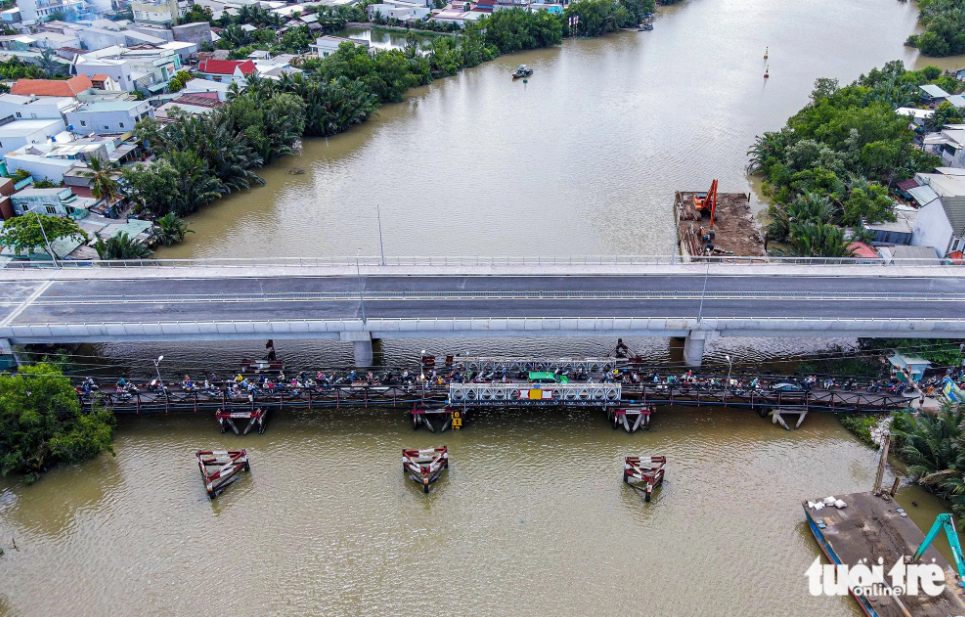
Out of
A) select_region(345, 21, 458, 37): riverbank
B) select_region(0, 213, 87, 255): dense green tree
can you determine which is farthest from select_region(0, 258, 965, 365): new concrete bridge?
select_region(345, 21, 458, 37): riverbank

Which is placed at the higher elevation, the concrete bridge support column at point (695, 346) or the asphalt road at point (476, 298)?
the asphalt road at point (476, 298)

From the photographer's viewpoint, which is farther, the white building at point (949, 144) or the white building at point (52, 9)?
the white building at point (52, 9)

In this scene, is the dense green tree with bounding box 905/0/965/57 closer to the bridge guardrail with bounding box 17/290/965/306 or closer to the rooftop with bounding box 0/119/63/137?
the bridge guardrail with bounding box 17/290/965/306

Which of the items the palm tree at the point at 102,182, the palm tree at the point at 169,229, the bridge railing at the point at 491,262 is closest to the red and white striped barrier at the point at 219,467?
the bridge railing at the point at 491,262

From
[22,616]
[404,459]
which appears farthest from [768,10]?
[22,616]

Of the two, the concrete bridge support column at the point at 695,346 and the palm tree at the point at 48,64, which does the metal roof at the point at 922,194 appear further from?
the palm tree at the point at 48,64
